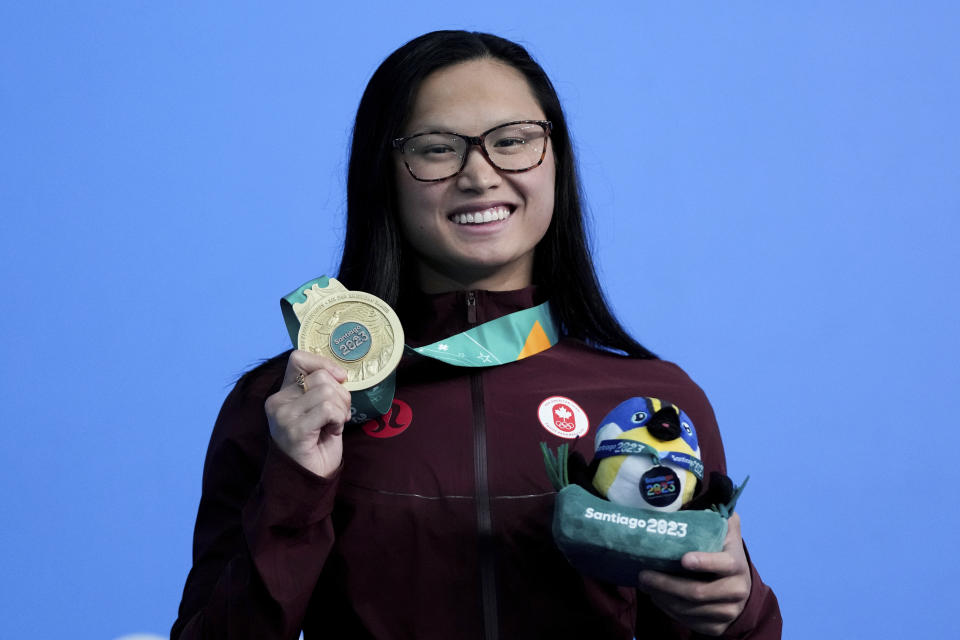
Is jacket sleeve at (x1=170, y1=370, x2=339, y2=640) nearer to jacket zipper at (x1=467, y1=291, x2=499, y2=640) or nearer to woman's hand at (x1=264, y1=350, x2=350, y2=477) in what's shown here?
woman's hand at (x1=264, y1=350, x2=350, y2=477)

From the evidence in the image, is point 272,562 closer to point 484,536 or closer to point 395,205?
point 484,536

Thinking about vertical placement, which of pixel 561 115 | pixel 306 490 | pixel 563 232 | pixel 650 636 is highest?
pixel 561 115

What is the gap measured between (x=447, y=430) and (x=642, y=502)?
0.38 m

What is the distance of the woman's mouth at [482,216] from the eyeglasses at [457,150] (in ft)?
0.19

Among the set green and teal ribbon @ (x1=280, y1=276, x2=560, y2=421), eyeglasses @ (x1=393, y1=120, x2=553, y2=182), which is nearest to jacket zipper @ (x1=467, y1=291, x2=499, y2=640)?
green and teal ribbon @ (x1=280, y1=276, x2=560, y2=421)

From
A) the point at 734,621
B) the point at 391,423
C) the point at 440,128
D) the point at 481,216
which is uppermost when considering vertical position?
the point at 440,128

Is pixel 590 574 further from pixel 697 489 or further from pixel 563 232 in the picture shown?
pixel 563 232

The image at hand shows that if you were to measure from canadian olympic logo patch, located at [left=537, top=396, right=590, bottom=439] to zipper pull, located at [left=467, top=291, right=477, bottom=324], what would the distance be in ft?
0.56

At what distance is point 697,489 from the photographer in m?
1.38

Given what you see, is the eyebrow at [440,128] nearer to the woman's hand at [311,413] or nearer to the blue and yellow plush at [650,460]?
the woman's hand at [311,413]

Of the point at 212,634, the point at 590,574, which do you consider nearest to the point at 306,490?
the point at 212,634

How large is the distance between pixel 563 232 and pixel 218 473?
2.15 ft

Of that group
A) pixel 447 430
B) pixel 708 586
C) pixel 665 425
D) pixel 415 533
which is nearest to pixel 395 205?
pixel 447 430

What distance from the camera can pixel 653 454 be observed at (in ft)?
4.32
